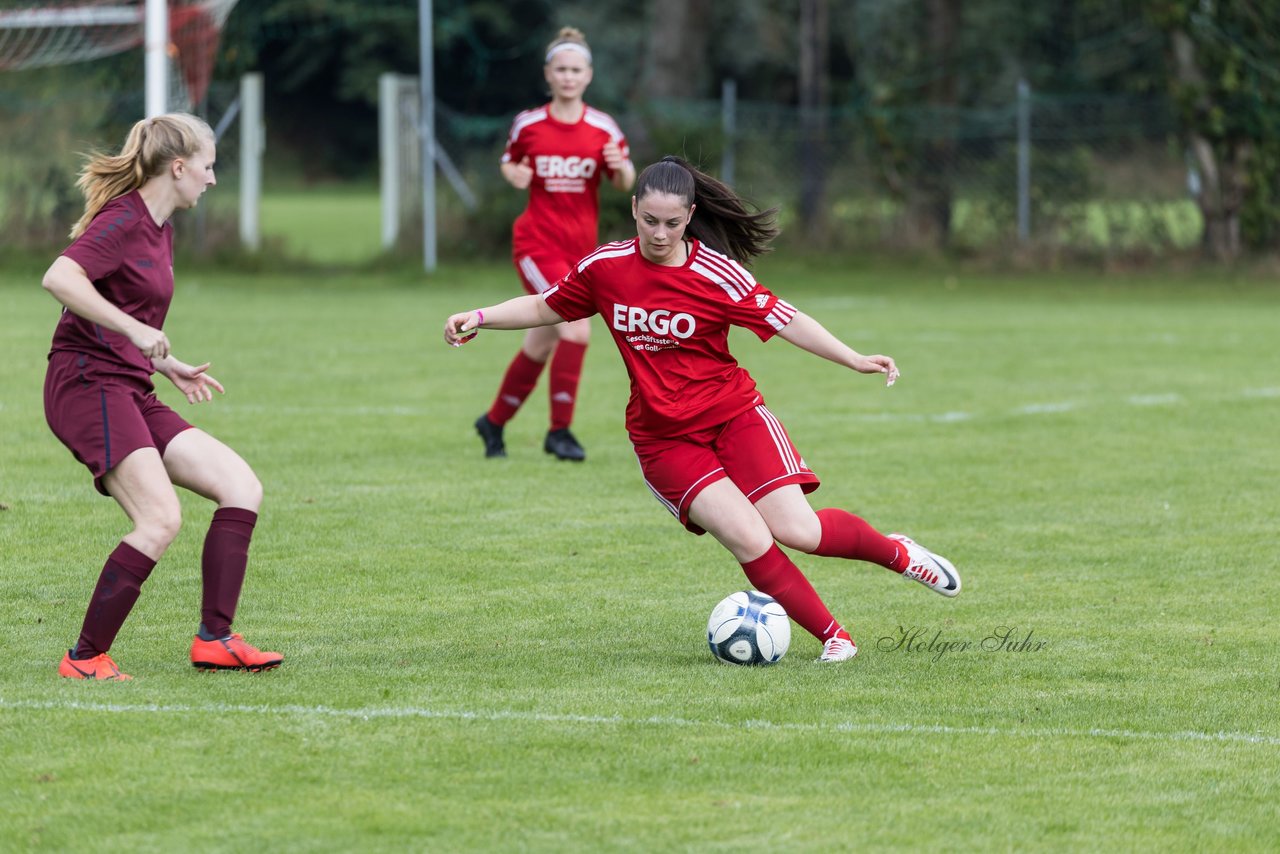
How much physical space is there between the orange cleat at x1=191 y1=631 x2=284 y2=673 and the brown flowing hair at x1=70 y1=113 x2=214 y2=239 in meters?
1.31

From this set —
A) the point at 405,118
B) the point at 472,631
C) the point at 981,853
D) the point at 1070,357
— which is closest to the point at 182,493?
the point at 472,631

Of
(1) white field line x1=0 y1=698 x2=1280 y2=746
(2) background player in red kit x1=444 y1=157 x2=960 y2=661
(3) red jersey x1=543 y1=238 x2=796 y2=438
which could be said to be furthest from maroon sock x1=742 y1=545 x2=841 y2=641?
(1) white field line x1=0 y1=698 x2=1280 y2=746

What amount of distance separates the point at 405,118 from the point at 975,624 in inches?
729

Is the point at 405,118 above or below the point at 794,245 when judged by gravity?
above

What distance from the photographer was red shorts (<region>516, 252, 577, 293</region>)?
1052 centimetres

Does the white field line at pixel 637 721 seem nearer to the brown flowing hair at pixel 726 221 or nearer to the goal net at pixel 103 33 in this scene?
the brown flowing hair at pixel 726 221

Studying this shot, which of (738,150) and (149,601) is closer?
(149,601)

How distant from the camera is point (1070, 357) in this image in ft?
49.8

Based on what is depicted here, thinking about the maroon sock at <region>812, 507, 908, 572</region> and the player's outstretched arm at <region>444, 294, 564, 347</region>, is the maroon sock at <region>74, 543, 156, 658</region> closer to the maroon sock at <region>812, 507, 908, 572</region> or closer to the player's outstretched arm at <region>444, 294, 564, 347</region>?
the player's outstretched arm at <region>444, 294, 564, 347</region>

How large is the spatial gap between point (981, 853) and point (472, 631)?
2584mm

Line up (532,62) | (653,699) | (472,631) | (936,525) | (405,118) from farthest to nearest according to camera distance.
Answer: (532,62) → (405,118) → (936,525) → (472,631) → (653,699)

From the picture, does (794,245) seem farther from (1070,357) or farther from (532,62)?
(532,62)

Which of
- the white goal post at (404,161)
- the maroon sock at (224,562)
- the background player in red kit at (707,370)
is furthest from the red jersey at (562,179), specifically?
the white goal post at (404,161)

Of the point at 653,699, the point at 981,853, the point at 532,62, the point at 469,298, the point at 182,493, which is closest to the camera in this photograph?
the point at 981,853
